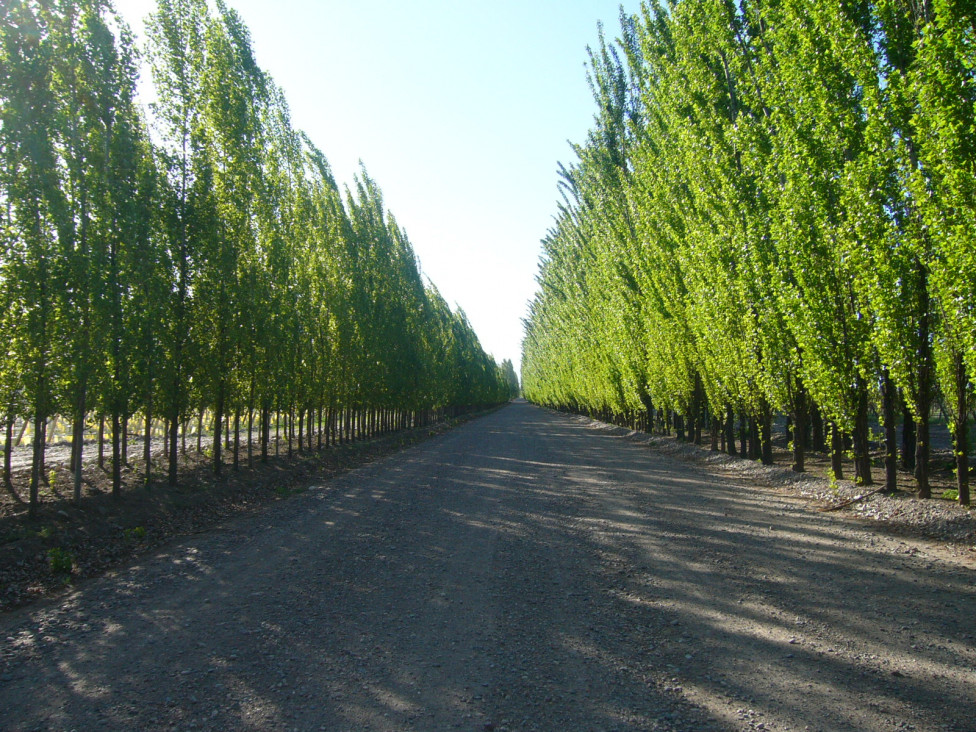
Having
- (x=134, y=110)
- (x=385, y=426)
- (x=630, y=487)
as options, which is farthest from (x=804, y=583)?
(x=385, y=426)

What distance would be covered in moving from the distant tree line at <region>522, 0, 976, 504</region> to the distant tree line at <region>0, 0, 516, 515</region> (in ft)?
36.0

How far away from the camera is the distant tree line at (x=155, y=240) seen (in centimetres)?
889

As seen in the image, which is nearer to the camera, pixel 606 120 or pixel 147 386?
pixel 147 386

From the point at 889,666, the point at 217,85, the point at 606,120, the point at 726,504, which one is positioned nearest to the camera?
the point at 889,666

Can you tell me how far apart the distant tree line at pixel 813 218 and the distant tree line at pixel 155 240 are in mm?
10975

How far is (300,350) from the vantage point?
1834cm

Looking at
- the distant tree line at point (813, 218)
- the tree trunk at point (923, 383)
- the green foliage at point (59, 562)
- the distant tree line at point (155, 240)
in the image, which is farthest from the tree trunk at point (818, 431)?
the green foliage at point (59, 562)

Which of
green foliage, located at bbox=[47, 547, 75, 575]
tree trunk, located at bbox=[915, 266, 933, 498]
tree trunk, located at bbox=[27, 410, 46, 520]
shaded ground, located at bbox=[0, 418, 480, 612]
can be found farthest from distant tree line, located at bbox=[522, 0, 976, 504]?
tree trunk, located at bbox=[27, 410, 46, 520]

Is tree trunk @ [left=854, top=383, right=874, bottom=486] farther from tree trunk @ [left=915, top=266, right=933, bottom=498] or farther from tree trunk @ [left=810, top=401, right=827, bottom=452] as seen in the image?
tree trunk @ [left=810, top=401, right=827, bottom=452]

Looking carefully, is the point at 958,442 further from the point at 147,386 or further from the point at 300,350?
the point at 300,350

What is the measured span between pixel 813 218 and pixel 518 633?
8.71 meters

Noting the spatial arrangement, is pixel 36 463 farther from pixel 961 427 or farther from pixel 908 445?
pixel 908 445

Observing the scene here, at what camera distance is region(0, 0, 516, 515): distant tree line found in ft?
29.2

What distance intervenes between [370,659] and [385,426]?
31154mm
